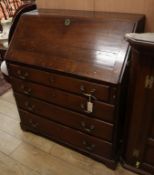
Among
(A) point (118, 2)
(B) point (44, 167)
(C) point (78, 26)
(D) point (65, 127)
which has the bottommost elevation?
(B) point (44, 167)

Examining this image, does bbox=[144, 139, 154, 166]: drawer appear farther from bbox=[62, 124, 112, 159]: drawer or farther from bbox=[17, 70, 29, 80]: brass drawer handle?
bbox=[17, 70, 29, 80]: brass drawer handle

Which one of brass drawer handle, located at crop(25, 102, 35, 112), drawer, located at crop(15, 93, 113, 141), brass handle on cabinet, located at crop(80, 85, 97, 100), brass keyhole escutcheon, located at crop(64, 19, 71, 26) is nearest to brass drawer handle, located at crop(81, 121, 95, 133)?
drawer, located at crop(15, 93, 113, 141)

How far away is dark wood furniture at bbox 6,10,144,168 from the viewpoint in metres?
1.13

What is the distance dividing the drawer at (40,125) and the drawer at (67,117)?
0.20 ft

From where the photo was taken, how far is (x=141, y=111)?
3.78 feet

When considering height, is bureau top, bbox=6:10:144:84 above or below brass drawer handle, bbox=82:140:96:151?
above

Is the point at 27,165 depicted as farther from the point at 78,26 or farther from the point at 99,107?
the point at 78,26

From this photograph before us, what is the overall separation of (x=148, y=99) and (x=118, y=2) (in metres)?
0.72

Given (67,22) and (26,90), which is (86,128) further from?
(67,22)

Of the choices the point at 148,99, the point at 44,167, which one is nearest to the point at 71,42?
the point at 148,99

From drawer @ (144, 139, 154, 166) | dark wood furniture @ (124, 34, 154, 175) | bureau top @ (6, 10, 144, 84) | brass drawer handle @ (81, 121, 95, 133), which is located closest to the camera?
dark wood furniture @ (124, 34, 154, 175)

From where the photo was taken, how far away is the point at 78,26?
→ 1.27m

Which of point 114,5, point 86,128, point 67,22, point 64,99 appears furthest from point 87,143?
point 114,5

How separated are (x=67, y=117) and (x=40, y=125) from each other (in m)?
0.36
